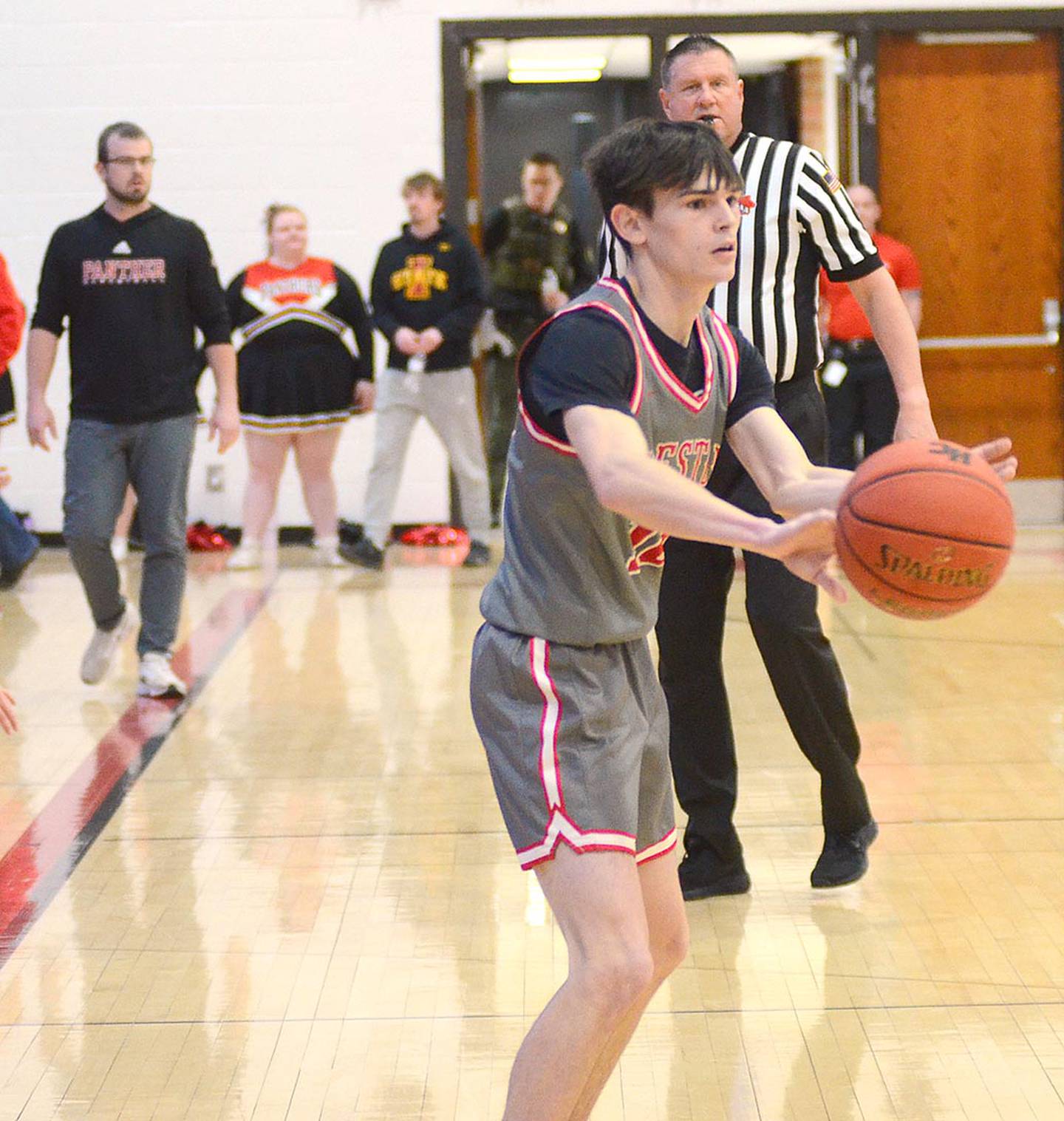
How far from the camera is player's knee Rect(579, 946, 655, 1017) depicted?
81.4 inches

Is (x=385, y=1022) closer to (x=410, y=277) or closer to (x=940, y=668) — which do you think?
(x=940, y=668)

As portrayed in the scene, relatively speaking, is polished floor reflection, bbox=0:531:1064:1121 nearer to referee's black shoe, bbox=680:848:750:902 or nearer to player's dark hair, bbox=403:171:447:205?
referee's black shoe, bbox=680:848:750:902

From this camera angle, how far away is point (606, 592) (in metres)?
2.22

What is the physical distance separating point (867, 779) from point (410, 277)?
14.8ft

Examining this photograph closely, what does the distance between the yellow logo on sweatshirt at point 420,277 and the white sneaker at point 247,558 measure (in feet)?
4.81

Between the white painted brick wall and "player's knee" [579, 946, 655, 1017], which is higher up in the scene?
the white painted brick wall

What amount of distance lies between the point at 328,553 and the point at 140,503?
283 centimetres

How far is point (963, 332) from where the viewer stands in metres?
9.16

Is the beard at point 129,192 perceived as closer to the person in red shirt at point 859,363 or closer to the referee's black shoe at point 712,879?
the referee's black shoe at point 712,879

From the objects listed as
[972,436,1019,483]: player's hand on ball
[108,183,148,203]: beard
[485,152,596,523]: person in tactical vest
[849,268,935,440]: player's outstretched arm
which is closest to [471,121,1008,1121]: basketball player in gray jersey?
[972,436,1019,483]: player's hand on ball

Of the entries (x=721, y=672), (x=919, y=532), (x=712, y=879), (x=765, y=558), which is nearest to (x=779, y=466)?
(x=919, y=532)

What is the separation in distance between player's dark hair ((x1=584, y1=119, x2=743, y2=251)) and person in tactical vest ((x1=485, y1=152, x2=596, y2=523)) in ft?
22.1

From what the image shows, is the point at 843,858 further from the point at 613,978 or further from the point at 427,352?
the point at 427,352

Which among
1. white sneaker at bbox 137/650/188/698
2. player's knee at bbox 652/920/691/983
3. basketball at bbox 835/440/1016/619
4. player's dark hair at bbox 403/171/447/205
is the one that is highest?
player's dark hair at bbox 403/171/447/205
